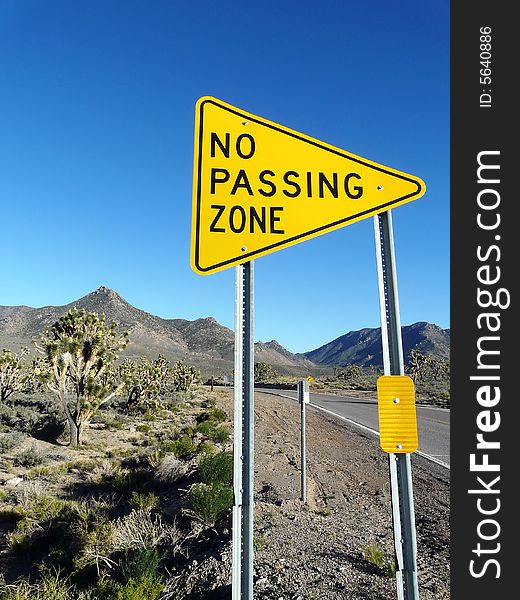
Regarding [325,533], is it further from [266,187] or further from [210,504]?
[266,187]

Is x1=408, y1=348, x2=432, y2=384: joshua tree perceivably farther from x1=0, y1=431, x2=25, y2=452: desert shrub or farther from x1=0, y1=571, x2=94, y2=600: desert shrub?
x1=0, y1=571, x2=94, y2=600: desert shrub

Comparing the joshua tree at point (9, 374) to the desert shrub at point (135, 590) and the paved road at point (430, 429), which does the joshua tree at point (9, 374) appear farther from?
the desert shrub at point (135, 590)

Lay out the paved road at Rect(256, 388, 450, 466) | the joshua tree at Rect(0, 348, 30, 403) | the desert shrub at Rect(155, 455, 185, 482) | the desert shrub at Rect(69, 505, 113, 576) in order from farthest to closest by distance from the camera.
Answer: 1. the joshua tree at Rect(0, 348, 30, 403)
2. the paved road at Rect(256, 388, 450, 466)
3. the desert shrub at Rect(155, 455, 185, 482)
4. the desert shrub at Rect(69, 505, 113, 576)

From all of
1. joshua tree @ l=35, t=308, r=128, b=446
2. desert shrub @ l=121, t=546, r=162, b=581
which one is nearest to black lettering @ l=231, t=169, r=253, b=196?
desert shrub @ l=121, t=546, r=162, b=581

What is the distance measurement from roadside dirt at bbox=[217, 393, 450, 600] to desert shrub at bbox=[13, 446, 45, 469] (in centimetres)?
744

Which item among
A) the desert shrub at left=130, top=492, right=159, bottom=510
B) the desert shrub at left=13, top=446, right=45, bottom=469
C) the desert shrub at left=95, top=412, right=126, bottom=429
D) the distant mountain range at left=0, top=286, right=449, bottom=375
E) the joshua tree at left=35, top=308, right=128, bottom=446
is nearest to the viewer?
the desert shrub at left=130, top=492, right=159, bottom=510

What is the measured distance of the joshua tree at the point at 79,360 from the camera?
18.3m

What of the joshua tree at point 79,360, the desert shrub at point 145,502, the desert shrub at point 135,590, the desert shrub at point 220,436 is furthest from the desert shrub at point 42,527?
the joshua tree at point 79,360

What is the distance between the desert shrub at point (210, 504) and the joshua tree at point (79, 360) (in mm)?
12740

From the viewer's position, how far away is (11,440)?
52.0ft

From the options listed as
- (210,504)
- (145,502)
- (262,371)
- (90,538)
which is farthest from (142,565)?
(262,371)

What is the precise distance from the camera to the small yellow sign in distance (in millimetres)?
1813

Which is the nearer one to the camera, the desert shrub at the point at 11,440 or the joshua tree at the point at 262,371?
the desert shrub at the point at 11,440

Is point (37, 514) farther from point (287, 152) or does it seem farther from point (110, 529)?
point (287, 152)
